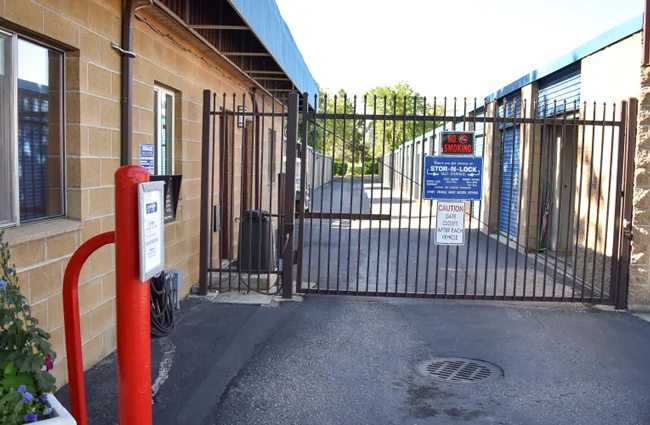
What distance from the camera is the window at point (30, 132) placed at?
Answer: 13.9 ft

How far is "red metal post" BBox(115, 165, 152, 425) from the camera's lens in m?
2.65

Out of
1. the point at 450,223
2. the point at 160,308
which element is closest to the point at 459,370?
the point at 450,223

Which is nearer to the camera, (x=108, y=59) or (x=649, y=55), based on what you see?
(x=108, y=59)

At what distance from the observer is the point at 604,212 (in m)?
8.41

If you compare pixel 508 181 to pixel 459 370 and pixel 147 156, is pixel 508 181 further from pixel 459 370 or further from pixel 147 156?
pixel 147 156

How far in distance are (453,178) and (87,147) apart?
4336 mm

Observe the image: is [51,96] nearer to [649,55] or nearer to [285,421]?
[285,421]

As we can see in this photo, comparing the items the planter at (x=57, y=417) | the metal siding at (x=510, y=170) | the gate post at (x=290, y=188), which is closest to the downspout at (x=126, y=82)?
the gate post at (x=290, y=188)

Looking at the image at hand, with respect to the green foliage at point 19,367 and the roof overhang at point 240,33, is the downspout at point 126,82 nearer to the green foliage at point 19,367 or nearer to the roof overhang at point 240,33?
the roof overhang at point 240,33

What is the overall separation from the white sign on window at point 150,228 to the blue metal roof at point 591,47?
6876 mm

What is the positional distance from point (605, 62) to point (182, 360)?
6954 mm

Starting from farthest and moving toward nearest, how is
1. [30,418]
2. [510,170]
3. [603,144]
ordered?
[510,170] < [603,144] < [30,418]

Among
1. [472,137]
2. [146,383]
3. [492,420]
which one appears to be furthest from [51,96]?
[472,137]

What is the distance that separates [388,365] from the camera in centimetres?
555
